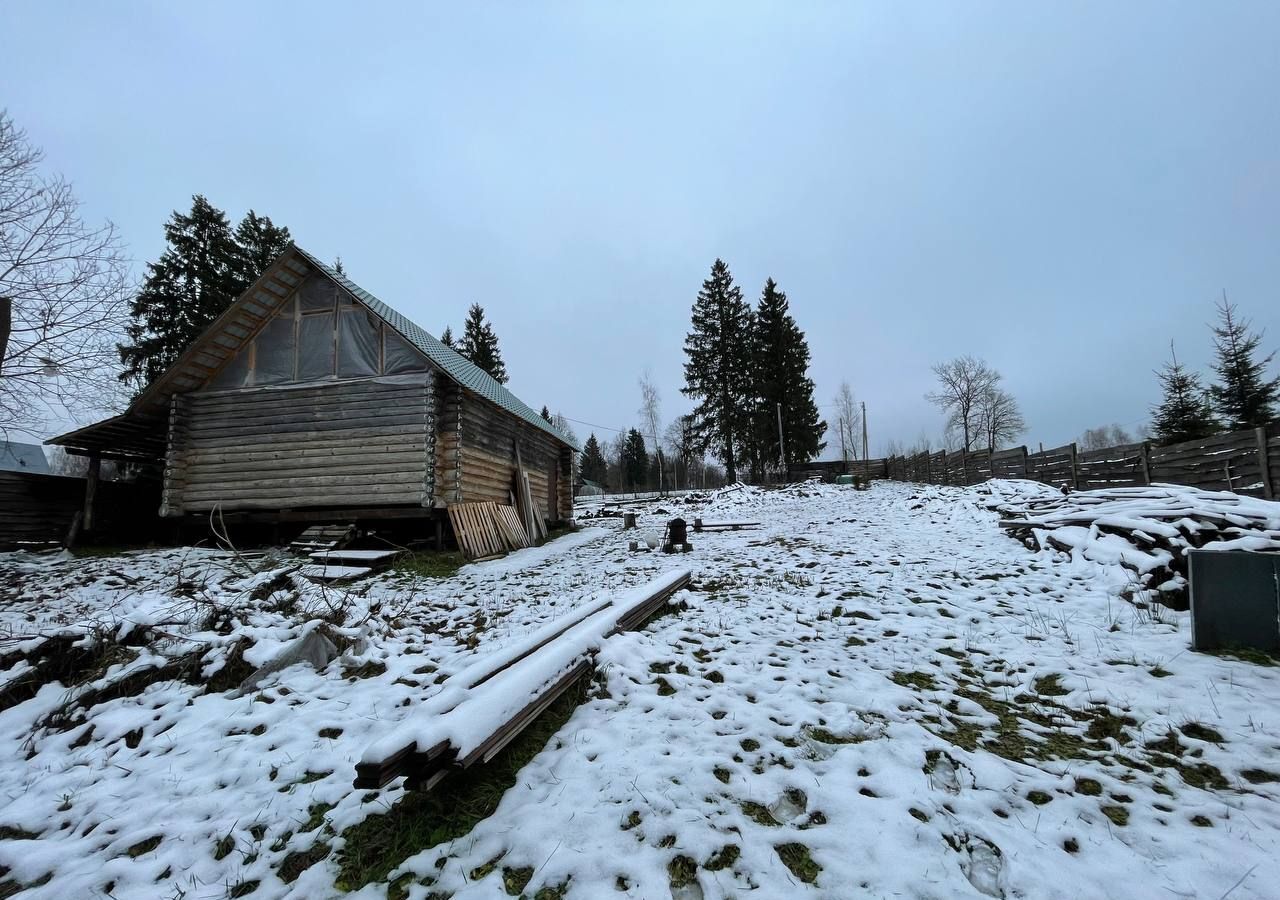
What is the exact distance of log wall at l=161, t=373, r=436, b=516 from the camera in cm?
1188

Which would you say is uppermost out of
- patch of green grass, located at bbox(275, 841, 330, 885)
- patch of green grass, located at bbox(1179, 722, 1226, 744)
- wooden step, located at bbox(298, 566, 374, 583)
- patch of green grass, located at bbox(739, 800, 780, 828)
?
wooden step, located at bbox(298, 566, 374, 583)

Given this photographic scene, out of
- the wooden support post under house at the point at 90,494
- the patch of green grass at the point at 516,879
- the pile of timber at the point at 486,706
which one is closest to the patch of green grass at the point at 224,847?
the pile of timber at the point at 486,706

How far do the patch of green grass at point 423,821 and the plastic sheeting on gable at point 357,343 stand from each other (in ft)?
38.4

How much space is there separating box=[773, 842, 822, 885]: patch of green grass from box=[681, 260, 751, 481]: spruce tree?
35259mm

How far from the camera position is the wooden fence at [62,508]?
12719 mm

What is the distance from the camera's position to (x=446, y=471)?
39.8 ft

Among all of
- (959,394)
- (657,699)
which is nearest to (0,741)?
(657,699)

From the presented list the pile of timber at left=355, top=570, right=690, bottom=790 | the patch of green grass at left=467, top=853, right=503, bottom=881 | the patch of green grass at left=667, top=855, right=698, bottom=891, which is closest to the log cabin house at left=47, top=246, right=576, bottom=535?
the pile of timber at left=355, top=570, right=690, bottom=790

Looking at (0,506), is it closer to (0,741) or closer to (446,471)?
(446,471)

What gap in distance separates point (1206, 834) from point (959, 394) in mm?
45328

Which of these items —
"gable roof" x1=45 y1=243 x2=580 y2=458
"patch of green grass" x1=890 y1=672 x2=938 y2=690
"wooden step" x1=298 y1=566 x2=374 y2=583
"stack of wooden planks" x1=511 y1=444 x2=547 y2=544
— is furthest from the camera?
"stack of wooden planks" x1=511 y1=444 x2=547 y2=544

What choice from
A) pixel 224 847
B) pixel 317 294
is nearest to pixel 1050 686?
pixel 224 847

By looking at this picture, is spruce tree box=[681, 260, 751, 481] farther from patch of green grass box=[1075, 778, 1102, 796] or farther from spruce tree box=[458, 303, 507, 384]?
patch of green grass box=[1075, 778, 1102, 796]

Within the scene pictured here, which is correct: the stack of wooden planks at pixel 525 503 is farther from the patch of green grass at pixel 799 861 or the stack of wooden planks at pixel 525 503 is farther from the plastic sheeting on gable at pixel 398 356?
the patch of green grass at pixel 799 861
